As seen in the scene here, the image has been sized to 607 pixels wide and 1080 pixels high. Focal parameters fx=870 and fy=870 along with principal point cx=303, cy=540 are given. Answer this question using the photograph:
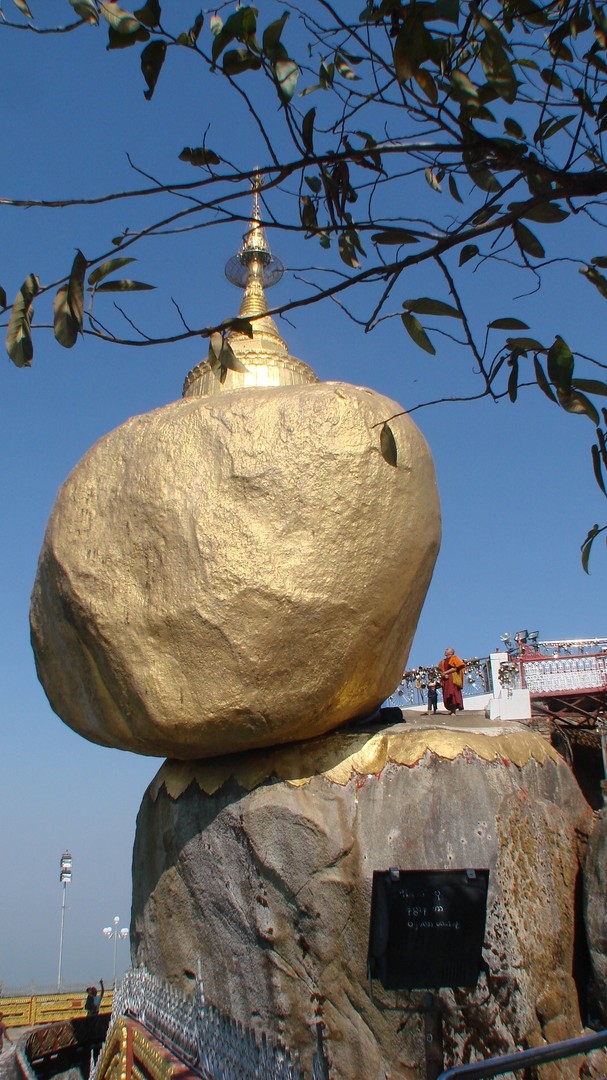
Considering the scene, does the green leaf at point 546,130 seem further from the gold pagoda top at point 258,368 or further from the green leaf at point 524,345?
the gold pagoda top at point 258,368

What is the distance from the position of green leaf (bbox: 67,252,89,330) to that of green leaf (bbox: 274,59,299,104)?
59 cm

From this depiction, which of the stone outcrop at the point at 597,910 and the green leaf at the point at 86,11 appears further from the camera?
the stone outcrop at the point at 597,910

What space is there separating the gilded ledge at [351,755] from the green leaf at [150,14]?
4068 mm

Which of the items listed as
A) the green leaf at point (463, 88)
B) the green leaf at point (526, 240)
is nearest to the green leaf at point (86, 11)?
the green leaf at point (463, 88)

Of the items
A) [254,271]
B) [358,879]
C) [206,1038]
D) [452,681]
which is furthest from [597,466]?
[254,271]

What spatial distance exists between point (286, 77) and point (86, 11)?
0.46 m

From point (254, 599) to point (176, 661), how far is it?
587 millimetres

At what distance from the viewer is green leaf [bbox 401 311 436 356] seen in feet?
7.14

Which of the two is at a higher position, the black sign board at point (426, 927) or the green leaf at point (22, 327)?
the green leaf at point (22, 327)

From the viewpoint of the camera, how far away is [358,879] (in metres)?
4.72

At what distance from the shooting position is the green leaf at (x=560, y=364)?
6.59 feet

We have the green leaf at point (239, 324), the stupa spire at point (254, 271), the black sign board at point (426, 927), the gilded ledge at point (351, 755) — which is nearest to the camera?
the green leaf at point (239, 324)

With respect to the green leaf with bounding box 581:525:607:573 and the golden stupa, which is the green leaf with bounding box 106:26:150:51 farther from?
the golden stupa

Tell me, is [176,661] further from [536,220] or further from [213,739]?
[536,220]
